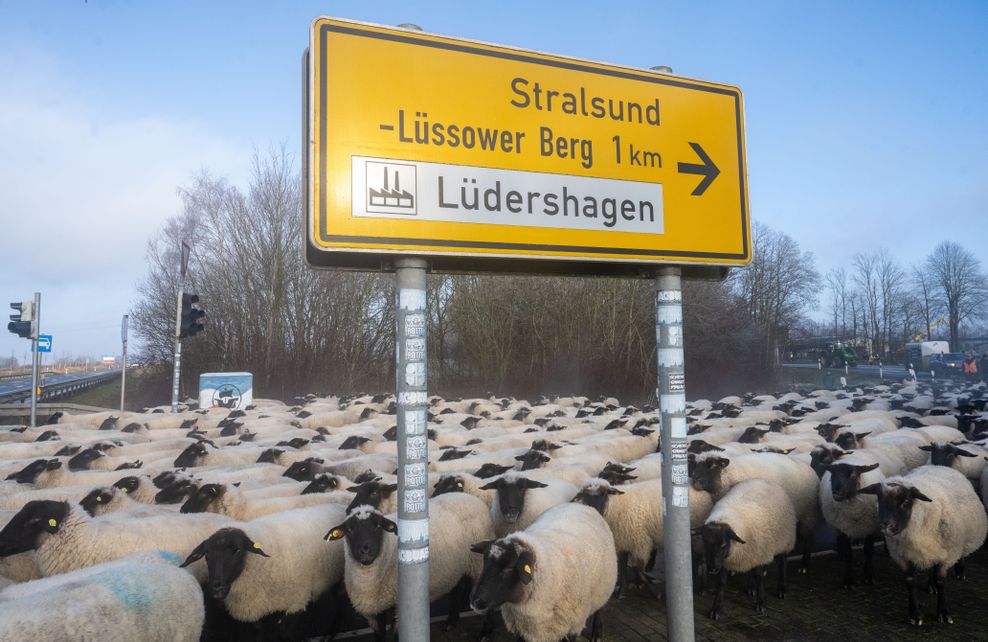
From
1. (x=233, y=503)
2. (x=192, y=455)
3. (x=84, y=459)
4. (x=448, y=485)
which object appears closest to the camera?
(x=233, y=503)

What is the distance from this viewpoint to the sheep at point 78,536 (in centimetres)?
475

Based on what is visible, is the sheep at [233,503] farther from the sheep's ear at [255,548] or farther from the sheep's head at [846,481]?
the sheep's head at [846,481]

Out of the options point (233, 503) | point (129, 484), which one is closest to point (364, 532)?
point (233, 503)

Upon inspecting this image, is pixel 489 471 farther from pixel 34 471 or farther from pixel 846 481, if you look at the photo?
pixel 34 471

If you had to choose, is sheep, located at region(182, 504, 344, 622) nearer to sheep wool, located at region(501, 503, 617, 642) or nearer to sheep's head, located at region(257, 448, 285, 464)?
sheep wool, located at region(501, 503, 617, 642)

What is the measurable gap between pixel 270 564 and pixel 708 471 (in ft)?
15.7

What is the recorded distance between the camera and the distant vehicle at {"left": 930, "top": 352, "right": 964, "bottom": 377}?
3775cm

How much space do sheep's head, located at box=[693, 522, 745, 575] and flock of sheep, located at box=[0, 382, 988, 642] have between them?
0.05 ft

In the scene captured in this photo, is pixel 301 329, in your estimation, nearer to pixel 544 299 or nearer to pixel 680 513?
pixel 544 299

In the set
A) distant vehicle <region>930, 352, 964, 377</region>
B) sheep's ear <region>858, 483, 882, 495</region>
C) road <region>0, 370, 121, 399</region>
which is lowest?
road <region>0, 370, 121, 399</region>

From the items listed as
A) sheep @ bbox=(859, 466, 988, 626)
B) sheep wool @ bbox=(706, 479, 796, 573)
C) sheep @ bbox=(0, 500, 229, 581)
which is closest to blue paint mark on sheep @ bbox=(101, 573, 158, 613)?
sheep @ bbox=(0, 500, 229, 581)

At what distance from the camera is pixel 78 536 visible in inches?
192

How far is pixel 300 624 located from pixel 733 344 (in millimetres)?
29995

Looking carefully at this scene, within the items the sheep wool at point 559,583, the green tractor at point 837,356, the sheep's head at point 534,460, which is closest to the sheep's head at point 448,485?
the sheep's head at point 534,460
